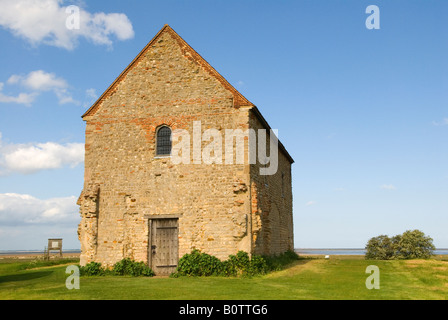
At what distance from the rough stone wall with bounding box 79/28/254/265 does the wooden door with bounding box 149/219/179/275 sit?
1.26 ft

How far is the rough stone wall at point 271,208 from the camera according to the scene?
53.1ft

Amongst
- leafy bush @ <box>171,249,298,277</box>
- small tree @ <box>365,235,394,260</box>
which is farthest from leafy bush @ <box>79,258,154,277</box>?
small tree @ <box>365,235,394,260</box>

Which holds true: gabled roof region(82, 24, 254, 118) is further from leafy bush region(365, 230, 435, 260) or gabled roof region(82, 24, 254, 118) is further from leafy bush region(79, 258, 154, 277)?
leafy bush region(365, 230, 435, 260)

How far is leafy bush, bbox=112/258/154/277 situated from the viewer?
646 inches

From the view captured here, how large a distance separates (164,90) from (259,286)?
378 inches

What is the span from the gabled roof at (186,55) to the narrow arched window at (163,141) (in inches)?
124

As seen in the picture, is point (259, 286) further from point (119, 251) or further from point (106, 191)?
point (106, 191)
